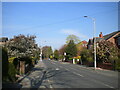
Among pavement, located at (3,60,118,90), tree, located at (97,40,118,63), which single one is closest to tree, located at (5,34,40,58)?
pavement, located at (3,60,118,90)

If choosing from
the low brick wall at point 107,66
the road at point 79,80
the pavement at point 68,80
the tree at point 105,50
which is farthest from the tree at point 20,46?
the tree at point 105,50

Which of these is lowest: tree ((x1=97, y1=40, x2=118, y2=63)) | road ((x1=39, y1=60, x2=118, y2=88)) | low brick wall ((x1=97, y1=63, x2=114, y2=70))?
low brick wall ((x1=97, y1=63, x2=114, y2=70))

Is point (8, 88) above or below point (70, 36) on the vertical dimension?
below

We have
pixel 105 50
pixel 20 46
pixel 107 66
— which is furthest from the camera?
pixel 105 50

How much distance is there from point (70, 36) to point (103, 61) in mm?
57510

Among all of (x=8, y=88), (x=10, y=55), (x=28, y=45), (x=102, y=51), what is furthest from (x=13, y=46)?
(x=102, y=51)

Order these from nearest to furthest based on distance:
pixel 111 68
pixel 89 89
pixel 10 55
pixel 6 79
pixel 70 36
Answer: pixel 89 89 → pixel 6 79 → pixel 10 55 → pixel 111 68 → pixel 70 36

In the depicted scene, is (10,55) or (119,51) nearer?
(10,55)

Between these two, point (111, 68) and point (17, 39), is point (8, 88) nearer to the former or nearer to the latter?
point (17, 39)

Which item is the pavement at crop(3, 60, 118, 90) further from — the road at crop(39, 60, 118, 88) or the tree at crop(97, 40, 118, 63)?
the tree at crop(97, 40, 118, 63)

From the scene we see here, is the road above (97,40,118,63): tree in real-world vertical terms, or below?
below

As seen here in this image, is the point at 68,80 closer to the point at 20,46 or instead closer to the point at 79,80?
the point at 79,80

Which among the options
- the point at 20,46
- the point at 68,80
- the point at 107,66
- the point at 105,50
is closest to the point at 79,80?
the point at 68,80

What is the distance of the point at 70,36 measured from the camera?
92375mm
